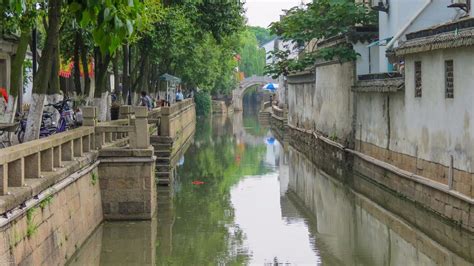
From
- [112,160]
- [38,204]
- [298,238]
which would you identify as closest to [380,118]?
[298,238]

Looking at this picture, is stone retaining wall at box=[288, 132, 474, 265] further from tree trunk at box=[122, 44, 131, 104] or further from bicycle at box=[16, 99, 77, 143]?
tree trunk at box=[122, 44, 131, 104]

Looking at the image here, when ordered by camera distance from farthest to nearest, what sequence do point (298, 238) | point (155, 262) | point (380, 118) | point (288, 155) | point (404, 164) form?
point (288, 155) → point (380, 118) → point (404, 164) → point (298, 238) → point (155, 262)

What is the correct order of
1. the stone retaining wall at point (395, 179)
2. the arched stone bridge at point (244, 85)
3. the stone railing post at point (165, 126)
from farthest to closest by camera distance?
1. the arched stone bridge at point (244, 85)
2. the stone railing post at point (165, 126)
3. the stone retaining wall at point (395, 179)

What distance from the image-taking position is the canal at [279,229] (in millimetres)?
14039

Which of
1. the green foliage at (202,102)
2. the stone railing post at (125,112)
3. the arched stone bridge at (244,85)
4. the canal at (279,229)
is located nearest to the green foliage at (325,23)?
the canal at (279,229)

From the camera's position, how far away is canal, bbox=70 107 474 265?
46.1ft

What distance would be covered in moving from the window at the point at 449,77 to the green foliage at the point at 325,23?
10.2m

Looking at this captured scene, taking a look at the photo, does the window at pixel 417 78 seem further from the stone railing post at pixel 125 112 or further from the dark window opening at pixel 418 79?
the stone railing post at pixel 125 112

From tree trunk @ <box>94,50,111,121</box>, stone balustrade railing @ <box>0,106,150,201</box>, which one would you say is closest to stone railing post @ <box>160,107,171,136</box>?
tree trunk @ <box>94,50,111,121</box>

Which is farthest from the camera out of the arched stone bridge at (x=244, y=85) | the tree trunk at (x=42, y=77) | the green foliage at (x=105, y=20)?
the arched stone bridge at (x=244, y=85)

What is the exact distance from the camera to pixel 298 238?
1611 centimetres

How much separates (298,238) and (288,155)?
1995 cm

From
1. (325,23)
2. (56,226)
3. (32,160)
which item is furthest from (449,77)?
(325,23)

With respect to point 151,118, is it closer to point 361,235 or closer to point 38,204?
point 361,235
